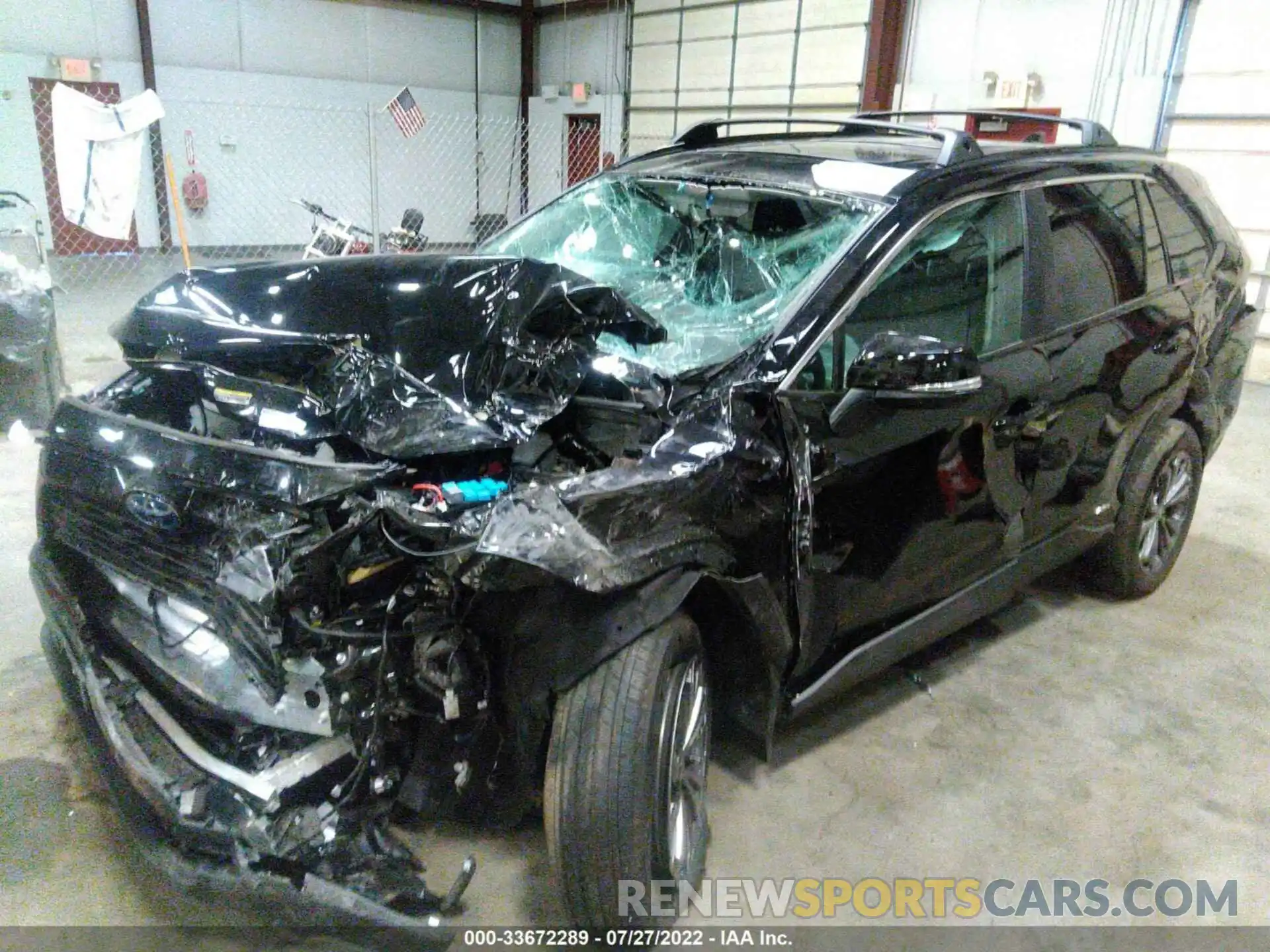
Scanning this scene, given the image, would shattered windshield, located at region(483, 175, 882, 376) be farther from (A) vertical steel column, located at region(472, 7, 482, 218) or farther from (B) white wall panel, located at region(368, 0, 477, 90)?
(B) white wall panel, located at region(368, 0, 477, 90)

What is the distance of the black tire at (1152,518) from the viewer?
10.9 ft

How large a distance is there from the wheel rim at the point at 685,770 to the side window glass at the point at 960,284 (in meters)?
0.94

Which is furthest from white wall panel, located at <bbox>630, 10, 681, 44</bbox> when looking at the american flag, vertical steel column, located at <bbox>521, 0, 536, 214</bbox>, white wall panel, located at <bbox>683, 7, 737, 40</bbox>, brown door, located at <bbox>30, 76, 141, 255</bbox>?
brown door, located at <bbox>30, 76, 141, 255</bbox>

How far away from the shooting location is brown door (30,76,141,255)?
10430 mm

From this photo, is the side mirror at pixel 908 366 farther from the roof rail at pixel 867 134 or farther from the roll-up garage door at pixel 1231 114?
the roll-up garage door at pixel 1231 114

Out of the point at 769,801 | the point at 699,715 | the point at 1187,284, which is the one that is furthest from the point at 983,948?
the point at 1187,284

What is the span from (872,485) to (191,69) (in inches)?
486

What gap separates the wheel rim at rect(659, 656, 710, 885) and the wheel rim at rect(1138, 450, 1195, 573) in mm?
2267

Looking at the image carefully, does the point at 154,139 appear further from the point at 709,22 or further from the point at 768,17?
the point at 768,17

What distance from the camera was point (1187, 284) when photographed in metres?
3.38

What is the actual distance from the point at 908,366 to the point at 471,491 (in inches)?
40.7

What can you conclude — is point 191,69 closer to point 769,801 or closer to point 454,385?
point 454,385

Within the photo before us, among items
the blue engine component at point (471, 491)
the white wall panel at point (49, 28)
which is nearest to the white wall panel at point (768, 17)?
the white wall panel at point (49, 28)

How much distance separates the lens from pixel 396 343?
2.30 meters
